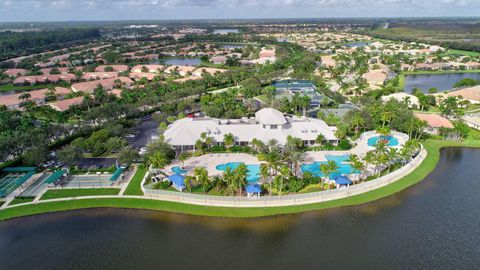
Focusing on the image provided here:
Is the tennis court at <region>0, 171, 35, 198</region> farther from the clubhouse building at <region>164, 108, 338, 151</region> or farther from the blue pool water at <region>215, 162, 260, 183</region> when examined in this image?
the blue pool water at <region>215, 162, 260, 183</region>

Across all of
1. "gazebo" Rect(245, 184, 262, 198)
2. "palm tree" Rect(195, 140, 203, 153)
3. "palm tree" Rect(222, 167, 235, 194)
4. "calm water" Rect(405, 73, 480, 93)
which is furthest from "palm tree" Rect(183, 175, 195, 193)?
"calm water" Rect(405, 73, 480, 93)

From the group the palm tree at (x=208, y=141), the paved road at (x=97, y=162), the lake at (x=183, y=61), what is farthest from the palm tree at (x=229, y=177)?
the lake at (x=183, y=61)

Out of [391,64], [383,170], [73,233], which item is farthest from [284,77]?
[73,233]

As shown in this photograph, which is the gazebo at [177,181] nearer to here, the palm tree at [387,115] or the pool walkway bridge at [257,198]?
the pool walkway bridge at [257,198]

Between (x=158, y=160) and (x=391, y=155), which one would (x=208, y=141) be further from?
(x=391, y=155)

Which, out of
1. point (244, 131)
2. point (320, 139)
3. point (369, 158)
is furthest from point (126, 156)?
point (369, 158)

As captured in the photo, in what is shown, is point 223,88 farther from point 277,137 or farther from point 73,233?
point 73,233
